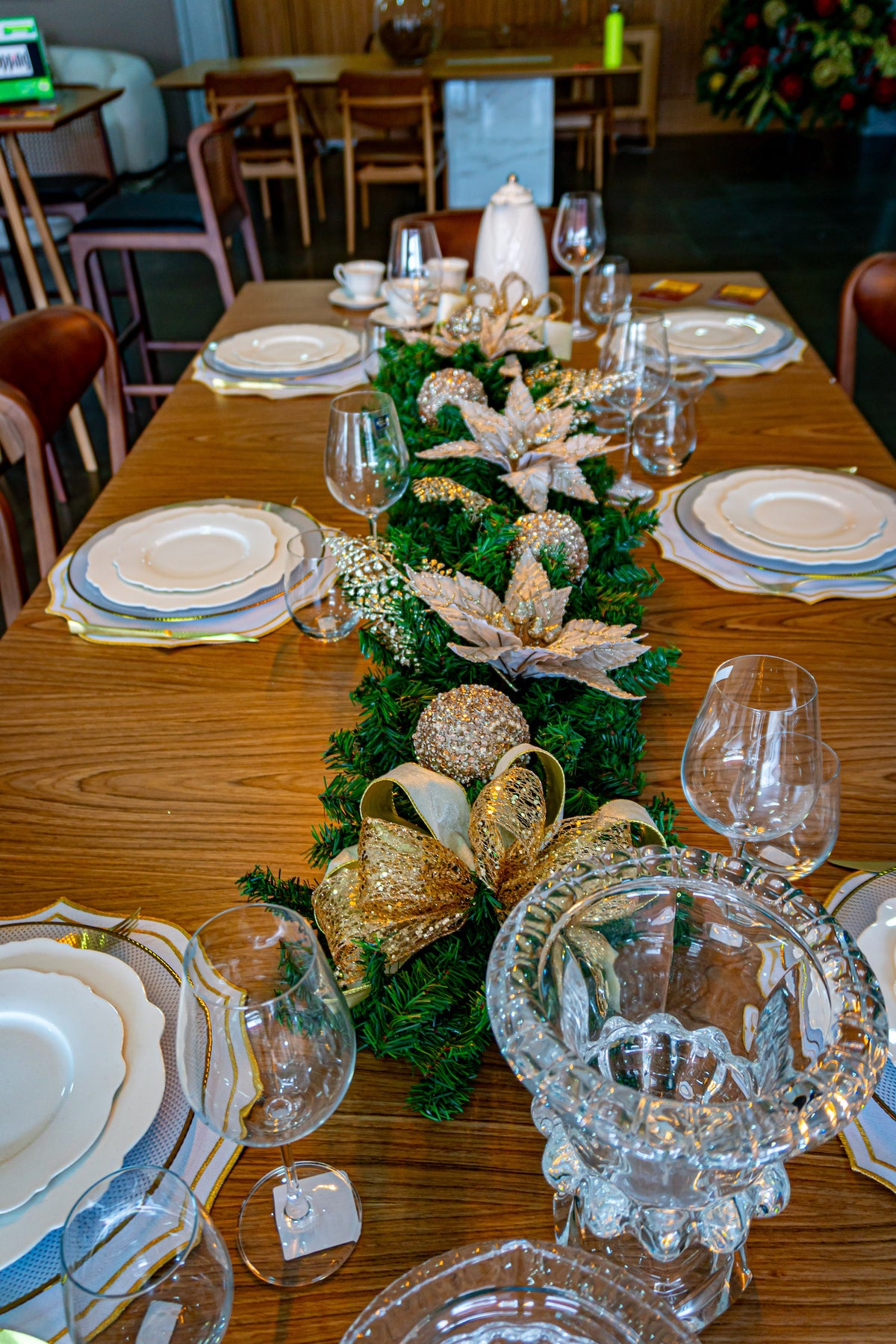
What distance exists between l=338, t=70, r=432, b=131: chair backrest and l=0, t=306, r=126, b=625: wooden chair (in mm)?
3553

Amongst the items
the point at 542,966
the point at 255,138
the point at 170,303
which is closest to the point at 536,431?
the point at 542,966

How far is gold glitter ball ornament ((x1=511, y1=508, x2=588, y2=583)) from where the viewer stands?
→ 0.86 m

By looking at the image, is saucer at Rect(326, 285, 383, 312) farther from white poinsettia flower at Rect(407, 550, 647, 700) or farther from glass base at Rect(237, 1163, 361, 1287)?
glass base at Rect(237, 1163, 361, 1287)

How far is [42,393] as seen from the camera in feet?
5.15

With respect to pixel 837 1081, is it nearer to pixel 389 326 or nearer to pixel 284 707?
pixel 284 707

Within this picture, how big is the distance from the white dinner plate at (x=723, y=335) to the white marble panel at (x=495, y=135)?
3.28 meters

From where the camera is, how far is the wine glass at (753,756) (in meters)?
0.64

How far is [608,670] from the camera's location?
0.80 m

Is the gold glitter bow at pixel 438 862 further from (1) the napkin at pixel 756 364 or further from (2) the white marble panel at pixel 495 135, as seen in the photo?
(2) the white marble panel at pixel 495 135

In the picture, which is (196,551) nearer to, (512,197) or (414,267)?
(414,267)

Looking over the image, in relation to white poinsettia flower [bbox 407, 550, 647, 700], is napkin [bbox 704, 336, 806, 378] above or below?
below

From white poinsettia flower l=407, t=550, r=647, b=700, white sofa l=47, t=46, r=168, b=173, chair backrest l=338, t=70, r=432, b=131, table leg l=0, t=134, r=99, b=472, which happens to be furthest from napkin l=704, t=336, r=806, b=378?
white sofa l=47, t=46, r=168, b=173

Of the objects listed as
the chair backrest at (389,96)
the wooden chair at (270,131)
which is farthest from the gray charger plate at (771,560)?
the chair backrest at (389,96)

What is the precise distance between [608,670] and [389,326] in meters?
1.08
